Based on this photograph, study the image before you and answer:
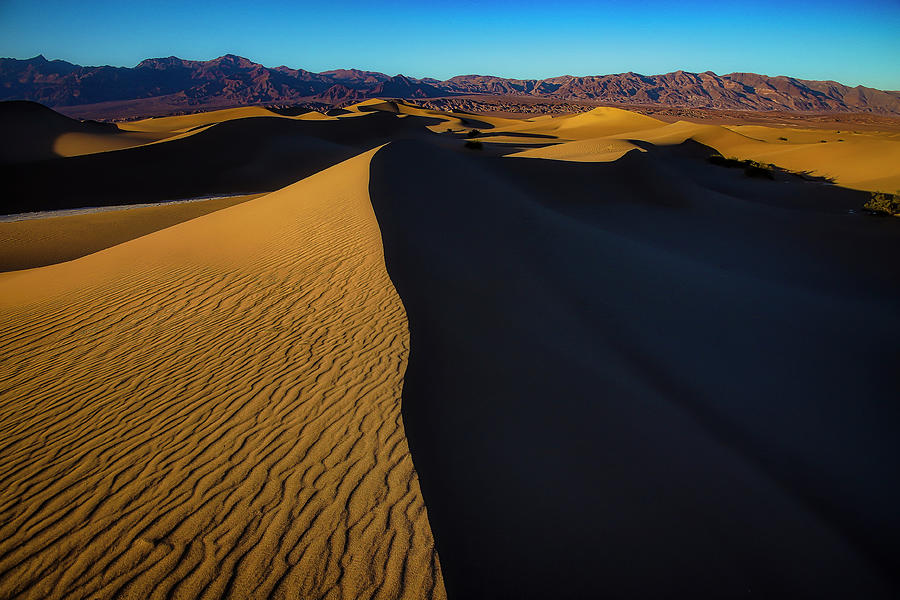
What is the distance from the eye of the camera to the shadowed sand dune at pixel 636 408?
3.03 m

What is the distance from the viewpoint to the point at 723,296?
339 inches

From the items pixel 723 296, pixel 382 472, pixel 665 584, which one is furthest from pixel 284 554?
pixel 723 296

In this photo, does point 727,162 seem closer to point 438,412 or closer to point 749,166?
point 749,166

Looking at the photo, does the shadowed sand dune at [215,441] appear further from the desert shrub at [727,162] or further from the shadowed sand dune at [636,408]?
the desert shrub at [727,162]

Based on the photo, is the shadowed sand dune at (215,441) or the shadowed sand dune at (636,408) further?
the shadowed sand dune at (636,408)

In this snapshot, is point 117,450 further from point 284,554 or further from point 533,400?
point 533,400

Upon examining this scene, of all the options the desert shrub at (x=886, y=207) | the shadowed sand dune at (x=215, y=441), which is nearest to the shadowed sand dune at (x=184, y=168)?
the shadowed sand dune at (x=215, y=441)

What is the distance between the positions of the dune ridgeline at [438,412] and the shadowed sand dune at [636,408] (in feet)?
0.10

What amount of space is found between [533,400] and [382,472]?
1896 millimetres

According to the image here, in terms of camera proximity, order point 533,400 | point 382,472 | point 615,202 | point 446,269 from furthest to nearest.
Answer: point 615,202
point 446,269
point 533,400
point 382,472

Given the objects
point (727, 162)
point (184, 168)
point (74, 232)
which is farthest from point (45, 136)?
point (727, 162)

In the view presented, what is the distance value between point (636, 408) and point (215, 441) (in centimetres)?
432

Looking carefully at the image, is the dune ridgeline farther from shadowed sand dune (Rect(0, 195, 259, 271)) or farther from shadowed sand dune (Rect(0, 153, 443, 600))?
shadowed sand dune (Rect(0, 195, 259, 271))

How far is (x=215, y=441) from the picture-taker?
11.8 feet
